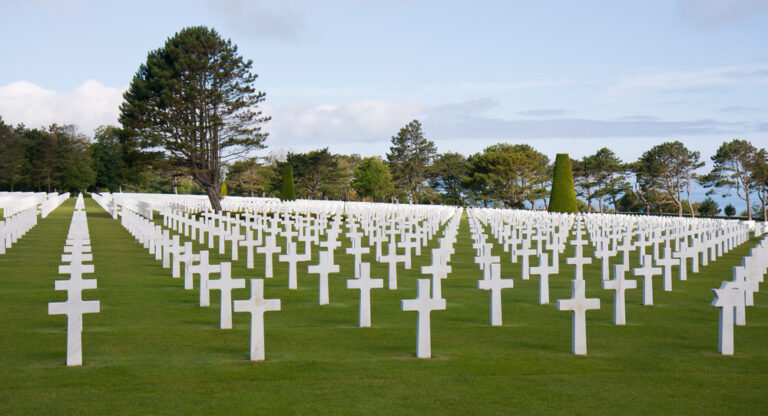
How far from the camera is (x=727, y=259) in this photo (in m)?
16.3

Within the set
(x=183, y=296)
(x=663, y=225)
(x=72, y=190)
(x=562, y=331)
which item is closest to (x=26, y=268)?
(x=183, y=296)

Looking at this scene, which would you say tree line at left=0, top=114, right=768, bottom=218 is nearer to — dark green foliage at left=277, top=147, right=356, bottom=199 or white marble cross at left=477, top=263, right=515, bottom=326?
dark green foliage at left=277, top=147, right=356, bottom=199

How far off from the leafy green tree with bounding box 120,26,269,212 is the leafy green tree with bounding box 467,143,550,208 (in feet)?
113

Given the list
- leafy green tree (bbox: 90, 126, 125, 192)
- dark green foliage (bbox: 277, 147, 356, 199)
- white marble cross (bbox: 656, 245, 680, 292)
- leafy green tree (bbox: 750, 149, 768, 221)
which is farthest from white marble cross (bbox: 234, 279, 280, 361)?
leafy green tree (bbox: 90, 126, 125, 192)

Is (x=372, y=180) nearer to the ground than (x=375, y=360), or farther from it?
farther from it

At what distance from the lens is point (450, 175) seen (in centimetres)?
8575

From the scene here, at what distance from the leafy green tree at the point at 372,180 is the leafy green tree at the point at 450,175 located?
6931mm

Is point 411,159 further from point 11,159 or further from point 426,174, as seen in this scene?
point 11,159

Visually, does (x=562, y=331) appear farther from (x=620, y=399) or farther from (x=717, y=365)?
(x=620, y=399)

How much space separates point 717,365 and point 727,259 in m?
11.6

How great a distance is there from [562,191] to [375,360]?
39540mm

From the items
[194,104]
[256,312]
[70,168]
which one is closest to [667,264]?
[256,312]

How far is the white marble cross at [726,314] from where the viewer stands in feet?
20.1

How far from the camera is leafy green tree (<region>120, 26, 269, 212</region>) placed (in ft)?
122
